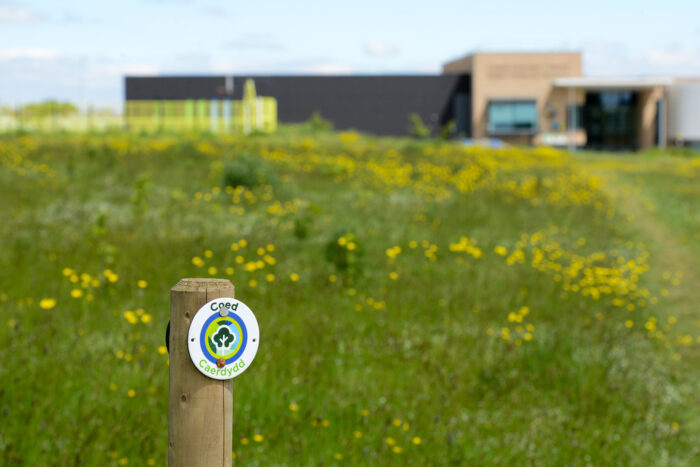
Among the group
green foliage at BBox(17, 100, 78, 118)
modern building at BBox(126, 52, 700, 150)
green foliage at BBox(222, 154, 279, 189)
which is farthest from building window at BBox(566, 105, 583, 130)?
green foliage at BBox(222, 154, 279, 189)

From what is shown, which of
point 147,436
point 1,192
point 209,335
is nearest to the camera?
point 209,335

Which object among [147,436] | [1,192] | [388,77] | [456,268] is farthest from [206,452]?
[388,77]

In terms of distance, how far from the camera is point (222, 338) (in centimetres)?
252

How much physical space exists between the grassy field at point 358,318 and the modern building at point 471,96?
48.8 metres

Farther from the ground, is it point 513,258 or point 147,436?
point 513,258

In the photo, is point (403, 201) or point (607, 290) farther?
point (403, 201)

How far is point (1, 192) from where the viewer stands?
12.4 metres

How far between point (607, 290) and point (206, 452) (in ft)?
25.3

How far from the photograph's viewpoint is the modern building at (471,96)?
63094mm

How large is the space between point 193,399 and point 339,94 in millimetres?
62186

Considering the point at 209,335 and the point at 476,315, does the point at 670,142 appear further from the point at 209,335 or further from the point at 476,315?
the point at 209,335

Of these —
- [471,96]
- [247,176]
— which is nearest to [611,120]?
[471,96]

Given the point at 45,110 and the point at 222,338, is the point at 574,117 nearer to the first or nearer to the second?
the point at 45,110

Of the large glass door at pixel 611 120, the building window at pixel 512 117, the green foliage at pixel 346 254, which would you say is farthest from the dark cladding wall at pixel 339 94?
the green foliage at pixel 346 254
